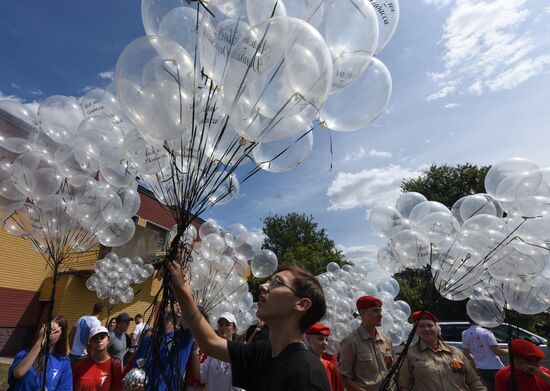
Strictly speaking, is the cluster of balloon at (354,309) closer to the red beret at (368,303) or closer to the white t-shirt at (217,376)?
the red beret at (368,303)

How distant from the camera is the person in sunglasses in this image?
1.77m

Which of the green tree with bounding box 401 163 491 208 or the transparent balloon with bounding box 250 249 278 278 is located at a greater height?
the green tree with bounding box 401 163 491 208

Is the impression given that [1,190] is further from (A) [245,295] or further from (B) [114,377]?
(A) [245,295]

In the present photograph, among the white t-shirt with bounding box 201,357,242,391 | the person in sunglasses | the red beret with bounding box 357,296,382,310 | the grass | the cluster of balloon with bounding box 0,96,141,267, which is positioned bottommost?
the grass

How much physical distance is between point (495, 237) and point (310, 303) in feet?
9.14

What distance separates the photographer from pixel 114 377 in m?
3.26

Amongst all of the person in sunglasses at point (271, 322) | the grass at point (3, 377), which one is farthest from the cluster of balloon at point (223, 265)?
the grass at point (3, 377)

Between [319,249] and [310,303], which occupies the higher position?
[319,249]

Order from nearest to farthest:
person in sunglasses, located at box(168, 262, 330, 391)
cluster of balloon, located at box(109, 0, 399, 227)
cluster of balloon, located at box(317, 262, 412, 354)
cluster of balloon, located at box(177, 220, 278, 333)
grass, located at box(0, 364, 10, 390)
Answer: person in sunglasses, located at box(168, 262, 330, 391) < cluster of balloon, located at box(109, 0, 399, 227) < cluster of balloon, located at box(177, 220, 278, 333) < cluster of balloon, located at box(317, 262, 412, 354) < grass, located at box(0, 364, 10, 390)

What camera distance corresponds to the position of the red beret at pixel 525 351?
3.28 meters

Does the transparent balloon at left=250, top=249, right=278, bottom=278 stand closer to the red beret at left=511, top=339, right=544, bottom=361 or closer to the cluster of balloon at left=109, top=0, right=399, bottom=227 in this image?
the red beret at left=511, top=339, right=544, bottom=361

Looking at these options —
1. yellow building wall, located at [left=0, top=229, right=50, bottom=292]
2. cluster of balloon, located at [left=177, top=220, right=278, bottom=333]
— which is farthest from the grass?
cluster of balloon, located at [left=177, top=220, right=278, bottom=333]

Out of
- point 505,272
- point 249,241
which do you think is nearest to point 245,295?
point 249,241

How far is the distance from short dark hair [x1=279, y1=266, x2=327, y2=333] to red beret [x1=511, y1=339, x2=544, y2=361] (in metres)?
2.69
